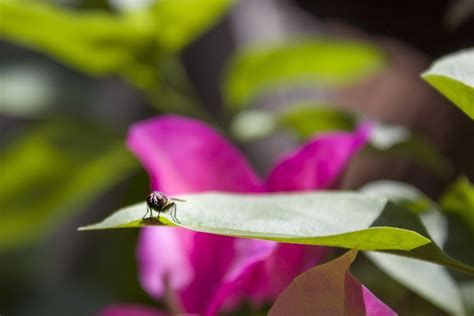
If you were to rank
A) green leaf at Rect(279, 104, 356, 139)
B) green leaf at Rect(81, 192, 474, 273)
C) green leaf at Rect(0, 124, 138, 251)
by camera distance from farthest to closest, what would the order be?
green leaf at Rect(0, 124, 138, 251)
green leaf at Rect(279, 104, 356, 139)
green leaf at Rect(81, 192, 474, 273)

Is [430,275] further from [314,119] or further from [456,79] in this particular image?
[314,119]

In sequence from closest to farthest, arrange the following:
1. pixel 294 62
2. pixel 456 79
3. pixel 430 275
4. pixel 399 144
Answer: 1. pixel 456 79
2. pixel 430 275
3. pixel 399 144
4. pixel 294 62

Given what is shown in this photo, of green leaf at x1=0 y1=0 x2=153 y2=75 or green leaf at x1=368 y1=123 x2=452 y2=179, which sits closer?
green leaf at x1=368 y1=123 x2=452 y2=179

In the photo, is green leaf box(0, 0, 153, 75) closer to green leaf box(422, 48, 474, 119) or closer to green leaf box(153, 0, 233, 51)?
green leaf box(153, 0, 233, 51)

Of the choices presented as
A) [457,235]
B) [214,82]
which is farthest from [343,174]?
[214,82]

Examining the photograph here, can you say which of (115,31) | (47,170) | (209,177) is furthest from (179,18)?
(209,177)

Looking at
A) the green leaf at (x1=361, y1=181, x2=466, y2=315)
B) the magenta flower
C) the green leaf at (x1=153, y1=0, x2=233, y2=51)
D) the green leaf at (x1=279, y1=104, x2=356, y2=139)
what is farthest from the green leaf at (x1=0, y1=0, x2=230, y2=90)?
the green leaf at (x1=361, y1=181, x2=466, y2=315)

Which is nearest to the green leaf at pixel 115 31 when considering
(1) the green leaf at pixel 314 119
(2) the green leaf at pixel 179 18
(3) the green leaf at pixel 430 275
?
(2) the green leaf at pixel 179 18
